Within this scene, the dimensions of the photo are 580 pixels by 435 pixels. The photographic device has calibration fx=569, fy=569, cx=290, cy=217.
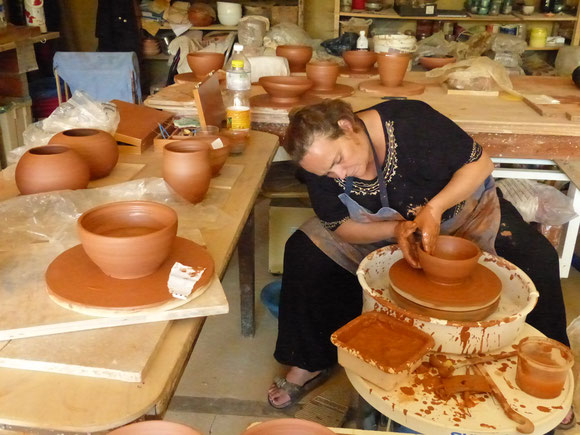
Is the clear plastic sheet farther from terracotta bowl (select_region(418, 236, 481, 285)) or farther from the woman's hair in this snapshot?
terracotta bowl (select_region(418, 236, 481, 285))

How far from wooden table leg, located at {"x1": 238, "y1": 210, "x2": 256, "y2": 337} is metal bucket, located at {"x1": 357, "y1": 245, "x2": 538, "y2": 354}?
82 centimetres

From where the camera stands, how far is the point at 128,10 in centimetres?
475

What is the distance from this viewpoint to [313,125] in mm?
1632

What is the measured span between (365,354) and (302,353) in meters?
0.85

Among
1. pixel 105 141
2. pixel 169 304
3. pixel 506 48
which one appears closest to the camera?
pixel 169 304

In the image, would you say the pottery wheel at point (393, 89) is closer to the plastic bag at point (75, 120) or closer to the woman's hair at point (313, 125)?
the woman's hair at point (313, 125)

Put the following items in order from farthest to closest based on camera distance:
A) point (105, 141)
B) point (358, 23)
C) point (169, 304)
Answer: point (358, 23)
point (105, 141)
point (169, 304)

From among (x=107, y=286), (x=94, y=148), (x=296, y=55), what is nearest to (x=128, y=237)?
(x=107, y=286)

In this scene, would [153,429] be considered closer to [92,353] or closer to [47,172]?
[92,353]

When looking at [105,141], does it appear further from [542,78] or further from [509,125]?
[542,78]

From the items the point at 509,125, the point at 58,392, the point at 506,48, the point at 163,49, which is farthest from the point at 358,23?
the point at 58,392

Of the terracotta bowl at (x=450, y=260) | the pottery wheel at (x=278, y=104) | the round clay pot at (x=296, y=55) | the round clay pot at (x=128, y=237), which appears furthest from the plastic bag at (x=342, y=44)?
the round clay pot at (x=128, y=237)

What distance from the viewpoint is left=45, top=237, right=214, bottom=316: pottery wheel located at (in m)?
0.98

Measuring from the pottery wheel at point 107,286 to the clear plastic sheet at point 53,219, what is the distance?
0.07 meters
